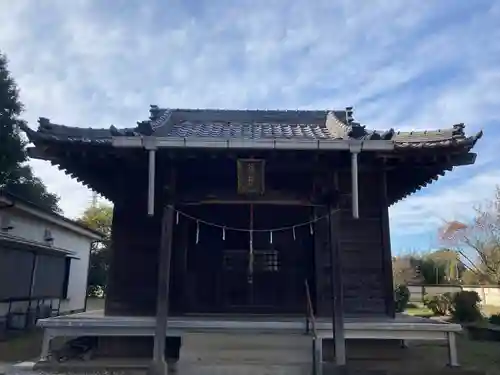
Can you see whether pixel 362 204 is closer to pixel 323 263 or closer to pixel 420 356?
pixel 323 263

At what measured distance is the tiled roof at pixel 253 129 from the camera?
21.2 feet

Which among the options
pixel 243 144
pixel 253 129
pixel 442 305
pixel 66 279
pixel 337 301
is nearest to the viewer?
pixel 243 144

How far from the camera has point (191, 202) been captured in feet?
21.8

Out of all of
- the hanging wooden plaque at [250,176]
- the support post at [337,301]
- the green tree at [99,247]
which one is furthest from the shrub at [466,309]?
the green tree at [99,247]

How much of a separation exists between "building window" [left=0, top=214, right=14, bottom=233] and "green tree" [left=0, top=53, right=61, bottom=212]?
5.58 m

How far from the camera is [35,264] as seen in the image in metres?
12.6

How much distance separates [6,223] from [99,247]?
1553 cm

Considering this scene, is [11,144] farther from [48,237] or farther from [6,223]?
[6,223]

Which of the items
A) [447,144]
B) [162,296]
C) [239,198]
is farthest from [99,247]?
[447,144]

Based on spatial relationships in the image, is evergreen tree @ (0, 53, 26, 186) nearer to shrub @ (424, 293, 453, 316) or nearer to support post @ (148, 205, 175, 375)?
support post @ (148, 205, 175, 375)

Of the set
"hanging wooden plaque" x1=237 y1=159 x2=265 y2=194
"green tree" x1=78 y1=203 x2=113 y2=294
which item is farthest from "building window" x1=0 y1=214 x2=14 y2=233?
"green tree" x1=78 y1=203 x2=113 y2=294

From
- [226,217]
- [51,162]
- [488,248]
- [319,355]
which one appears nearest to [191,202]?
[226,217]

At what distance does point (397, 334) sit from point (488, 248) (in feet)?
69.9

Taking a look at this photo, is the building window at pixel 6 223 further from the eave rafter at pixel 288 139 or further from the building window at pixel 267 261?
the building window at pixel 267 261
